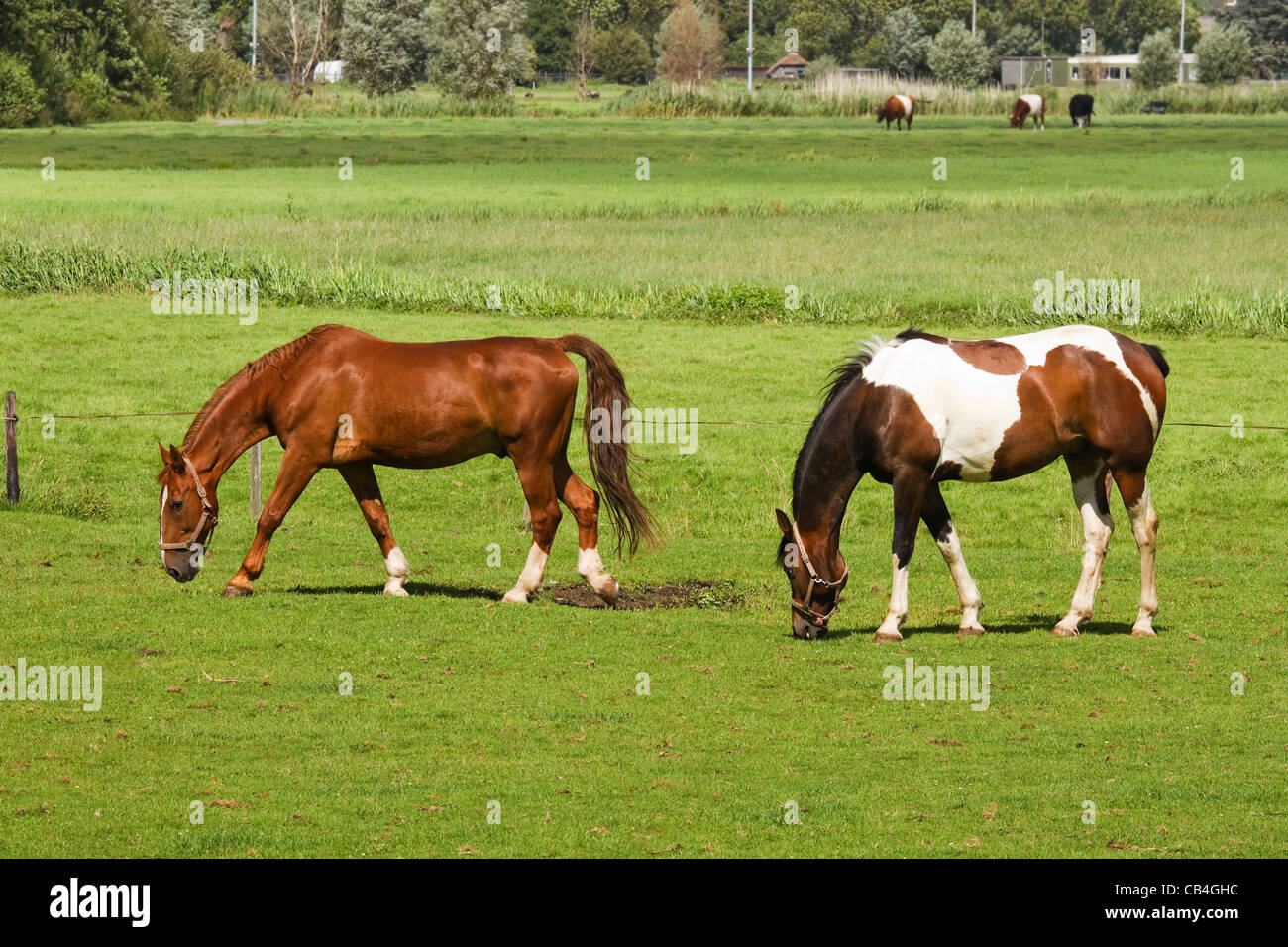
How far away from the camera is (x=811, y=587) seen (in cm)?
1566

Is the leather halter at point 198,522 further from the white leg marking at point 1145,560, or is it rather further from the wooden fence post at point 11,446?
the white leg marking at point 1145,560

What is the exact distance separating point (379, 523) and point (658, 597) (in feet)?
10.3

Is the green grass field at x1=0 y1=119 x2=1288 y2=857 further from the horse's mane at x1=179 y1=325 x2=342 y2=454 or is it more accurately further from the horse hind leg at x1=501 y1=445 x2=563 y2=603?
the horse's mane at x1=179 y1=325 x2=342 y2=454

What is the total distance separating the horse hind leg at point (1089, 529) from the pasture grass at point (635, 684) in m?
0.26

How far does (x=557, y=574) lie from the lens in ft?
65.0

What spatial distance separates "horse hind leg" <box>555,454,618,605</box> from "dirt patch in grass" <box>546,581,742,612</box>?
0.43 m

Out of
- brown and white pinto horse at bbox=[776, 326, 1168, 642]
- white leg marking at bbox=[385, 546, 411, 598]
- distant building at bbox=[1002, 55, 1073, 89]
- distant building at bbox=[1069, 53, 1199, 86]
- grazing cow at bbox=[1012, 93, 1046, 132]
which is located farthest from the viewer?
distant building at bbox=[1069, 53, 1199, 86]

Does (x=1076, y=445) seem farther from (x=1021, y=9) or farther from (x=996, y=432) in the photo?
(x=1021, y=9)

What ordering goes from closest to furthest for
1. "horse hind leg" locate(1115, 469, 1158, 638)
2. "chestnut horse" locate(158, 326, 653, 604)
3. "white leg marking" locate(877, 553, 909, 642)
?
"white leg marking" locate(877, 553, 909, 642), "horse hind leg" locate(1115, 469, 1158, 638), "chestnut horse" locate(158, 326, 653, 604)

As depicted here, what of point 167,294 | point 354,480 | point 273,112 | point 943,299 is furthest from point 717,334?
point 273,112

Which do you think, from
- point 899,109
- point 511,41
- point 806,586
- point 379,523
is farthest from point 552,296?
point 511,41

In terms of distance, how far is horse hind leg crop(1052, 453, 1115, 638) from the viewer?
16.2m

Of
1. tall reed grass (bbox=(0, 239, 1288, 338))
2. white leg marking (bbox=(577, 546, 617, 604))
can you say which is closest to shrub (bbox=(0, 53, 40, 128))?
tall reed grass (bbox=(0, 239, 1288, 338))

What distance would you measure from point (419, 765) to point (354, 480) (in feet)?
Answer: 20.0
